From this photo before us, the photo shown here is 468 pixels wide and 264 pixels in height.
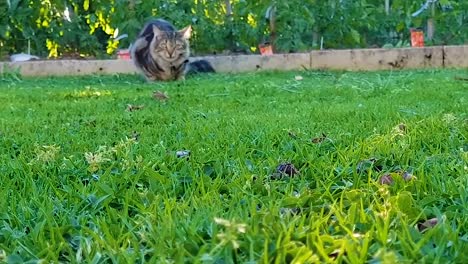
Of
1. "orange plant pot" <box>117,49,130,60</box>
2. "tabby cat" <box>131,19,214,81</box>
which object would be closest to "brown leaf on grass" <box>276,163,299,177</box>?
"tabby cat" <box>131,19,214,81</box>

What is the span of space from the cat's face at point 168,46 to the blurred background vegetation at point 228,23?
1.61 m

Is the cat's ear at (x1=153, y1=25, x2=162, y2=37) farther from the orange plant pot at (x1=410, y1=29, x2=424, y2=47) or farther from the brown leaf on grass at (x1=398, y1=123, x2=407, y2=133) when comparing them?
the brown leaf on grass at (x1=398, y1=123, x2=407, y2=133)

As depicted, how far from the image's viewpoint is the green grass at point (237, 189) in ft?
2.64

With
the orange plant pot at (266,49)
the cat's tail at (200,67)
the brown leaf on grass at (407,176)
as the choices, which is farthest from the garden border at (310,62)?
the brown leaf on grass at (407,176)

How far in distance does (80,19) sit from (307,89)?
4167 mm

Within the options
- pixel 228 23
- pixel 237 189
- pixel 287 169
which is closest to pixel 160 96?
pixel 287 169

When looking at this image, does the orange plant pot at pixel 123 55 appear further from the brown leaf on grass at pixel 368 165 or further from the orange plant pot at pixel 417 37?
the brown leaf on grass at pixel 368 165

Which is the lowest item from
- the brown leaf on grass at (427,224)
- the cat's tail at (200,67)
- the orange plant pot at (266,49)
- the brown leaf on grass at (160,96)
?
the cat's tail at (200,67)

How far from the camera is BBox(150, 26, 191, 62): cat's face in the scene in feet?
16.9

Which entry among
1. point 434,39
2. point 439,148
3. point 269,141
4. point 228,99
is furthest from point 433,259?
point 434,39

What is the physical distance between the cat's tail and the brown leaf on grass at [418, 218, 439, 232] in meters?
5.09

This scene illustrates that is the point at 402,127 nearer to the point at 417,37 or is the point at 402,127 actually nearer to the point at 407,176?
the point at 407,176

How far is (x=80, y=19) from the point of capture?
23.2ft

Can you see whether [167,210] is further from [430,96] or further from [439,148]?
[430,96]
